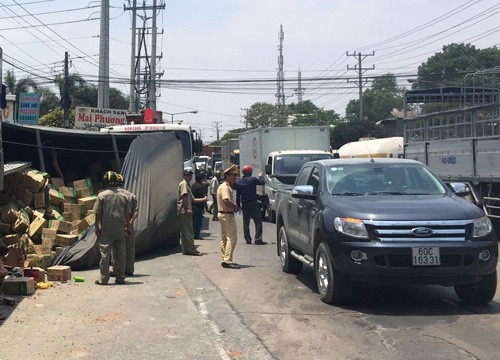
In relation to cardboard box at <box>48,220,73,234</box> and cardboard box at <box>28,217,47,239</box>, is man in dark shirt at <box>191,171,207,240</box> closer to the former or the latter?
cardboard box at <box>48,220,73,234</box>

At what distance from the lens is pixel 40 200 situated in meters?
12.7

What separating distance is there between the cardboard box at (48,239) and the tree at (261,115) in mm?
78596

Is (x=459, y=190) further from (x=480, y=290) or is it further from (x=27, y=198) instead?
(x=27, y=198)

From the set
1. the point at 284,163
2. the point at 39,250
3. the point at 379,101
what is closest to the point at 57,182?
the point at 39,250

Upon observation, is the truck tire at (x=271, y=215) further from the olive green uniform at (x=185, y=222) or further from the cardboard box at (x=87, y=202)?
the cardboard box at (x=87, y=202)

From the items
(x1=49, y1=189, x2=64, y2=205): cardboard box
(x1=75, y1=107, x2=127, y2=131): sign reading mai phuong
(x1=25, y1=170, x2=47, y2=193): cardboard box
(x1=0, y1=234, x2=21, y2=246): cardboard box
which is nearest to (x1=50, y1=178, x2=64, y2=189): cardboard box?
(x1=49, y1=189, x2=64, y2=205): cardboard box

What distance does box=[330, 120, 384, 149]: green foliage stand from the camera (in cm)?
5381

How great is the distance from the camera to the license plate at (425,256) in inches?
297

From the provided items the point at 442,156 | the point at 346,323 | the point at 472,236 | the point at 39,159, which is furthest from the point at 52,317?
the point at 442,156

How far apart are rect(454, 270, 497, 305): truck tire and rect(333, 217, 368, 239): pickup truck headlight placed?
1.57 meters

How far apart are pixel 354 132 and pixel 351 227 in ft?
153

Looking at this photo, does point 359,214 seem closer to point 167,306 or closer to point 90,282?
point 167,306

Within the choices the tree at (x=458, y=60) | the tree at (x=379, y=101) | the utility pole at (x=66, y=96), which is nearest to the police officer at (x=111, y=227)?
the utility pole at (x=66, y=96)

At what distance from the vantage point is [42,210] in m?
12.8
